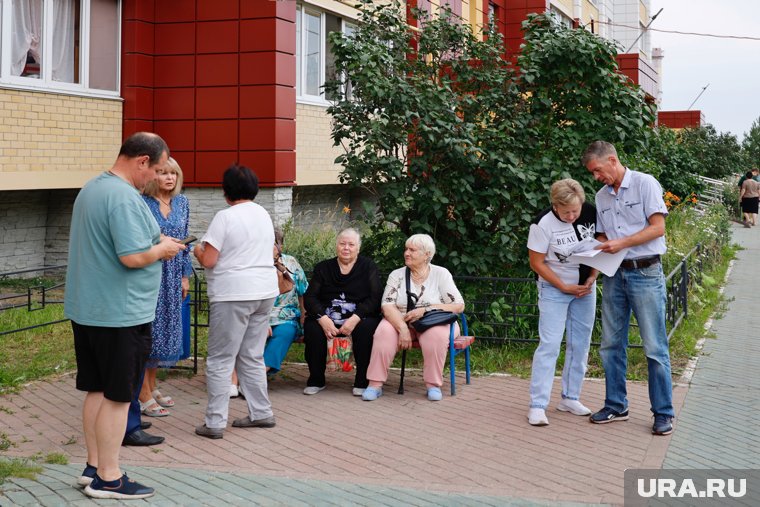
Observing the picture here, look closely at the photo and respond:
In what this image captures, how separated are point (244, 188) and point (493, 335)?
12.5 feet

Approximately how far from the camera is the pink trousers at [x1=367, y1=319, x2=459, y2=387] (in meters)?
7.67

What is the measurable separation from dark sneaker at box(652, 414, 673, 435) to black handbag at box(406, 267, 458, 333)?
6.11 ft

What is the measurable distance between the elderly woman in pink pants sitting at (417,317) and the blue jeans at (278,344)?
2.42 feet

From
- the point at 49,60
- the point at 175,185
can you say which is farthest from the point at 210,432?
the point at 49,60

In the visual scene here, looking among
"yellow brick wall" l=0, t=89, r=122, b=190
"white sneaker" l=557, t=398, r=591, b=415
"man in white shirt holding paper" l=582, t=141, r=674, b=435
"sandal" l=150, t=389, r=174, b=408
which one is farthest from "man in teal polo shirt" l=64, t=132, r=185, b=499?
"yellow brick wall" l=0, t=89, r=122, b=190

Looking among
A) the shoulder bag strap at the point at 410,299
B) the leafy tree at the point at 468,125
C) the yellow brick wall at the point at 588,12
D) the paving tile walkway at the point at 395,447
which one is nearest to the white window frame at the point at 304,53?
the leafy tree at the point at 468,125

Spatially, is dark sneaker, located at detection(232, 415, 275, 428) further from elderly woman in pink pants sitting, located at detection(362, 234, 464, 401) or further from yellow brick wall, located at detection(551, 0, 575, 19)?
yellow brick wall, located at detection(551, 0, 575, 19)

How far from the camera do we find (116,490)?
5.07 metres

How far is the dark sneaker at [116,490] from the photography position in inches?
199

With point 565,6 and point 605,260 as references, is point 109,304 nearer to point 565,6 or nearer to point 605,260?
point 605,260

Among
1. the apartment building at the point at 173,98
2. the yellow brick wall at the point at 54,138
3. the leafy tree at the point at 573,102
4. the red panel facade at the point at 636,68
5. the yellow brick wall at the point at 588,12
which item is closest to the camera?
the leafy tree at the point at 573,102

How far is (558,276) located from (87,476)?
11.9 feet

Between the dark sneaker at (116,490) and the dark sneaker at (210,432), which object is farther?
the dark sneaker at (210,432)

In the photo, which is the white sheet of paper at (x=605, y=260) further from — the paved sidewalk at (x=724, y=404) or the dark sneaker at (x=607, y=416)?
the paved sidewalk at (x=724, y=404)
